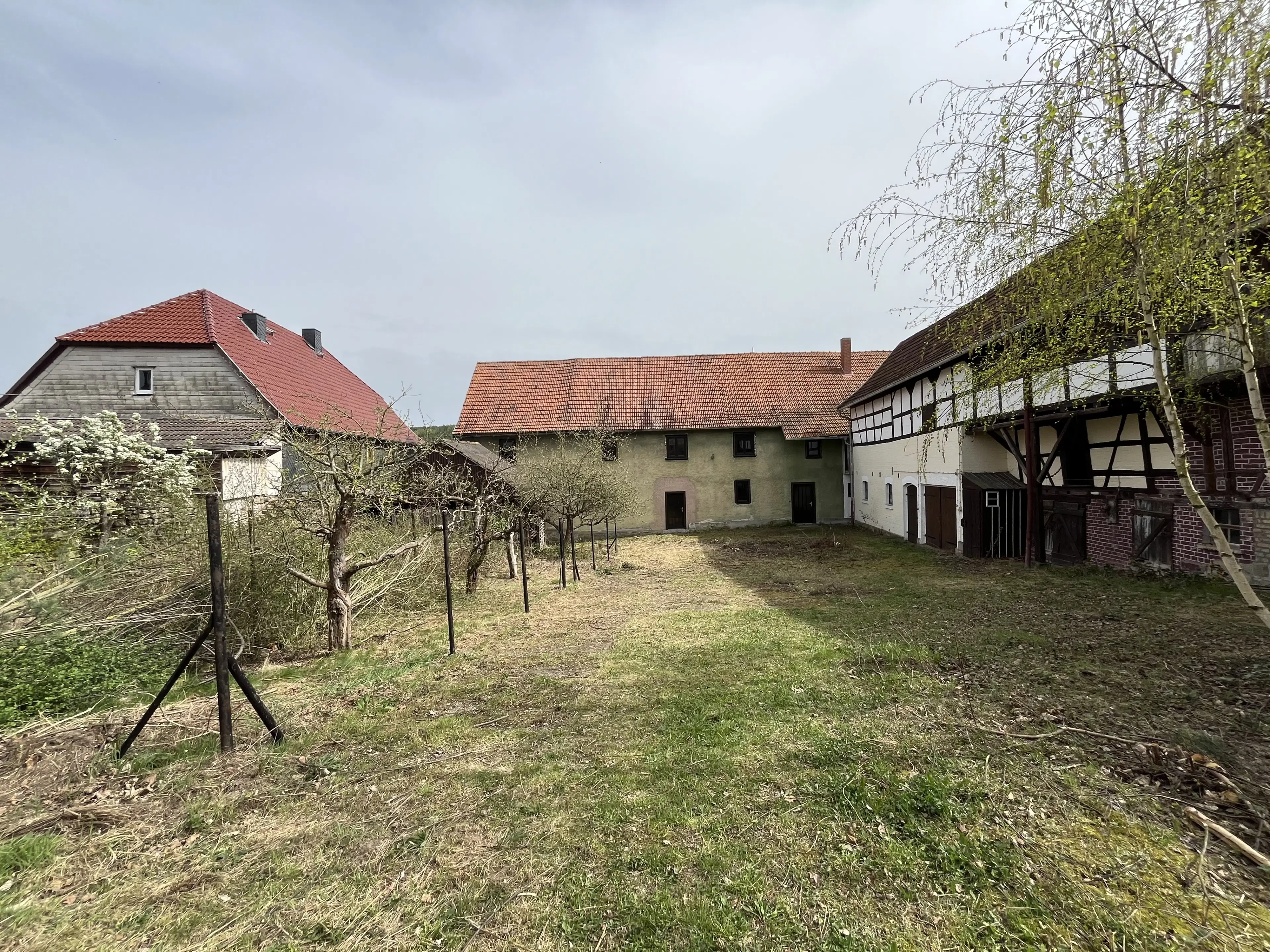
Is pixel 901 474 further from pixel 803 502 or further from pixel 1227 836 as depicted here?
pixel 1227 836

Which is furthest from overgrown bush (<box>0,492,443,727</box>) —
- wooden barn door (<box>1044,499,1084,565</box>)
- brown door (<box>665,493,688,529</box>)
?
brown door (<box>665,493,688,529</box>)

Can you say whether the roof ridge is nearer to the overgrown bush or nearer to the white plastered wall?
the overgrown bush

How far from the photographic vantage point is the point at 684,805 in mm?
3527

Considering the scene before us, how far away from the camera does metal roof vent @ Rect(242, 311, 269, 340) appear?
18.1 m

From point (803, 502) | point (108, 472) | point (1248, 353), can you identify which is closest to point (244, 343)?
point (108, 472)

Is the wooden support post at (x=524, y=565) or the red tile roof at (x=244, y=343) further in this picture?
the red tile roof at (x=244, y=343)

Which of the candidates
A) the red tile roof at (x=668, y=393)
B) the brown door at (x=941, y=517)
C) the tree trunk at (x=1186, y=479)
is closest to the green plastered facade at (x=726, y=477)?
the red tile roof at (x=668, y=393)

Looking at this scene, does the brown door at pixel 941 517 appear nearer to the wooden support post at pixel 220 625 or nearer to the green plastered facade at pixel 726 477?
the green plastered facade at pixel 726 477

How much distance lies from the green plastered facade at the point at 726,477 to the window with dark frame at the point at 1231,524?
496 inches

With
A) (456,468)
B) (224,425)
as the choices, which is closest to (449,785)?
(456,468)

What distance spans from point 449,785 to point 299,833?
924 millimetres

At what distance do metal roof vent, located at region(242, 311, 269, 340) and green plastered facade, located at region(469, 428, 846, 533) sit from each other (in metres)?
9.41

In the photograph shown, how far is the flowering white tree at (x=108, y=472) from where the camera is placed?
7.38 metres

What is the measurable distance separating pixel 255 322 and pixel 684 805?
831 inches
